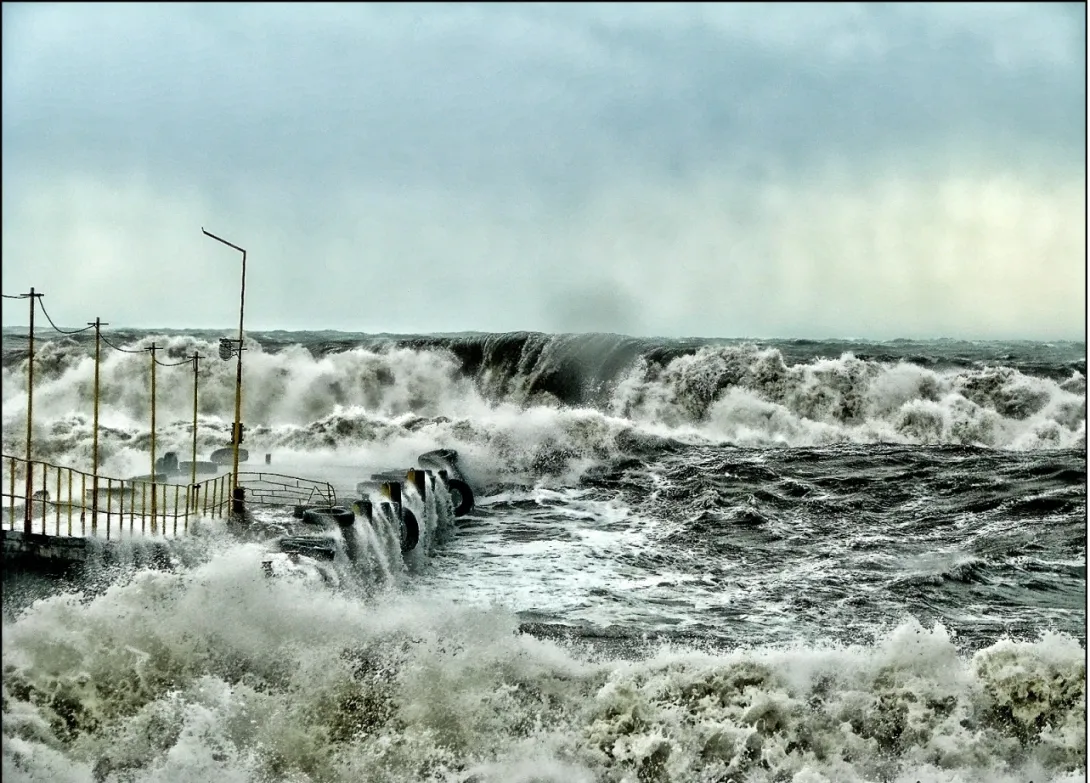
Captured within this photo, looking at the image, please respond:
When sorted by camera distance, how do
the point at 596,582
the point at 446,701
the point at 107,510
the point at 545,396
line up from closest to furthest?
the point at 446,701
the point at 107,510
the point at 596,582
the point at 545,396

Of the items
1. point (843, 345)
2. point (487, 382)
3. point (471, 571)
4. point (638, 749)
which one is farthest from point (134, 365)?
point (843, 345)

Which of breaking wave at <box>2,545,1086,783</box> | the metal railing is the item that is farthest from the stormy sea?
the metal railing

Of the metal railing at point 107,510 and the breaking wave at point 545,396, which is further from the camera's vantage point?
the breaking wave at point 545,396

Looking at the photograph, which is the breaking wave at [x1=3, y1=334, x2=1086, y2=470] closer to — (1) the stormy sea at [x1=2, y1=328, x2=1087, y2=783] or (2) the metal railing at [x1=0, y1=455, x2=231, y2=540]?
(1) the stormy sea at [x1=2, y1=328, x2=1087, y2=783]

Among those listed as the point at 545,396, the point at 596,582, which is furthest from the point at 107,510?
the point at 545,396

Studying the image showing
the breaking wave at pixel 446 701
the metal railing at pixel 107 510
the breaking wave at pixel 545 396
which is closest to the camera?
the breaking wave at pixel 446 701

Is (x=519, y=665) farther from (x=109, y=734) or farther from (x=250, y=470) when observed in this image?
(x=250, y=470)

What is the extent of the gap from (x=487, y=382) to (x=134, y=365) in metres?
1.87

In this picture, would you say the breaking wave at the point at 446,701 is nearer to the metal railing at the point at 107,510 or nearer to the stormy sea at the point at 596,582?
the stormy sea at the point at 596,582

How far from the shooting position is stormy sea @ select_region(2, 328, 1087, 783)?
11.1 feet

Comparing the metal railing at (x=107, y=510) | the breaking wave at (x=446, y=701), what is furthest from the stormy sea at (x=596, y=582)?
the metal railing at (x=107, y=510)

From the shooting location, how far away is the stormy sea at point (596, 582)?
3.38 metres

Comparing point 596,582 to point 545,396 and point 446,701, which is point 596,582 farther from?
point 545,396

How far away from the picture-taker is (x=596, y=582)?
14.3 ft
